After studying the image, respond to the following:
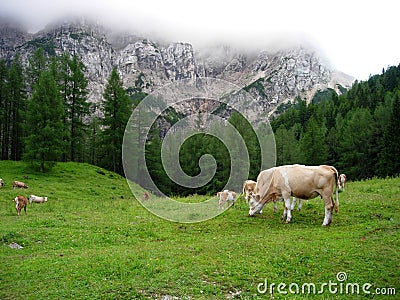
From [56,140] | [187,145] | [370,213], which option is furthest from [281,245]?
[187,145]

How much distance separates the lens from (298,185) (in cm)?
1409

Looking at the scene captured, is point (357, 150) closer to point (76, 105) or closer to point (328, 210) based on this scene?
point (76, 105)

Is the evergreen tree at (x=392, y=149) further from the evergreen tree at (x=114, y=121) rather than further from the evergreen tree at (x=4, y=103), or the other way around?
the evergreen tree at (x=4, y=103)

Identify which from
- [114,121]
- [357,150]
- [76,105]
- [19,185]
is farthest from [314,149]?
[19,185]

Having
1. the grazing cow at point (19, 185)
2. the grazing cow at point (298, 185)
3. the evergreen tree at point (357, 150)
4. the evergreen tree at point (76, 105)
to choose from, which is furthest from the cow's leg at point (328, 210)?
the evergreen tree at point (357, 150)

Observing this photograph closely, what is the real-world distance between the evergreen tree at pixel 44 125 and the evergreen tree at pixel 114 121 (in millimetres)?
10482

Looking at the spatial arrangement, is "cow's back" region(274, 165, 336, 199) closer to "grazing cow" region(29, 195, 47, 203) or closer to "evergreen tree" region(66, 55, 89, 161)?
"grazing cow" region(29, 195, 47, 203)

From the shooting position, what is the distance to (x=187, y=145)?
5716 centimetres

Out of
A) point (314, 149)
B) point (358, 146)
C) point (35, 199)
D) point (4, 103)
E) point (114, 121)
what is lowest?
point (35, 199)

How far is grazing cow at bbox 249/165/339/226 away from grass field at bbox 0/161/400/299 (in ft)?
2.60

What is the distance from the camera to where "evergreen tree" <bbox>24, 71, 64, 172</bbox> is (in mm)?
38375

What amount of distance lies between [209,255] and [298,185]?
6.02 metres

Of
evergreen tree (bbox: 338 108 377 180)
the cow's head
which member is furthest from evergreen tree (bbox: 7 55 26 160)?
evergreen tree (bbox: 338 108 377 180)

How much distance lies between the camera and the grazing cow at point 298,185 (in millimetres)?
13656
